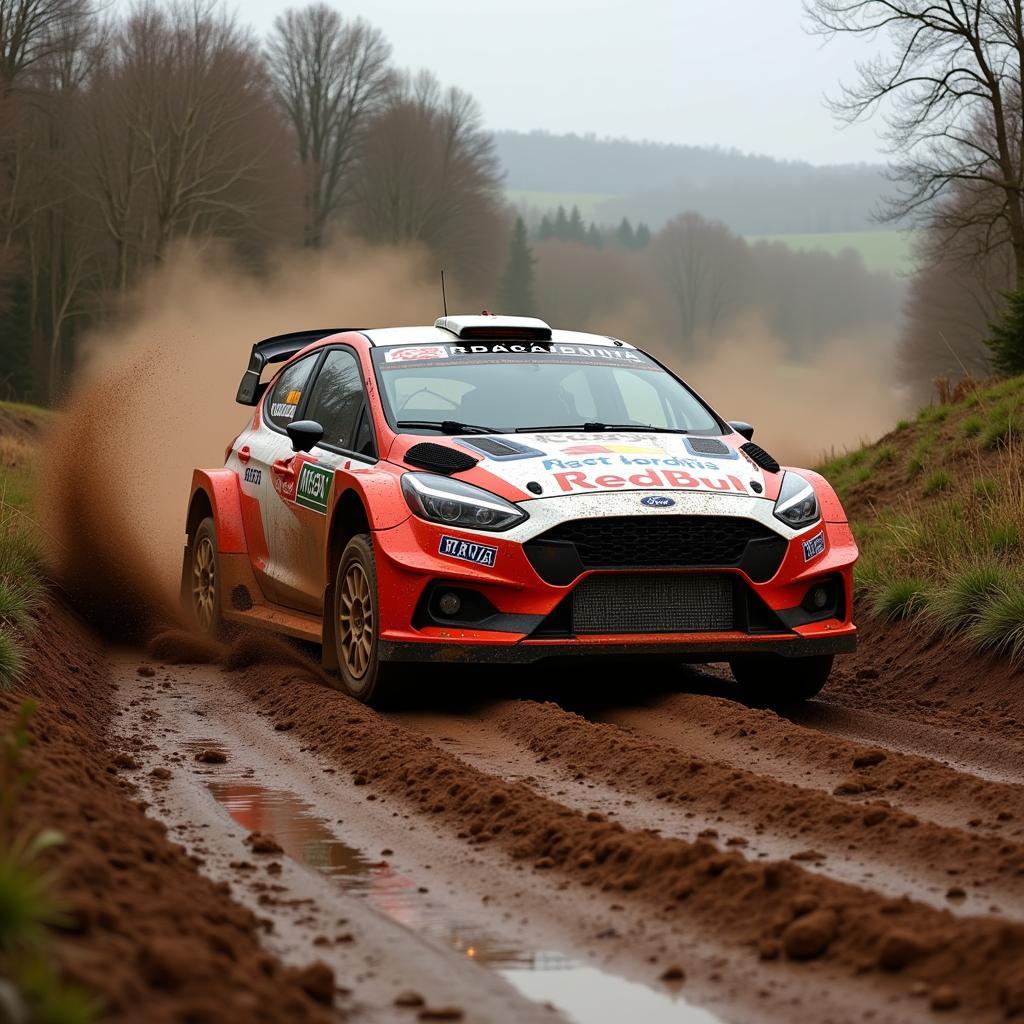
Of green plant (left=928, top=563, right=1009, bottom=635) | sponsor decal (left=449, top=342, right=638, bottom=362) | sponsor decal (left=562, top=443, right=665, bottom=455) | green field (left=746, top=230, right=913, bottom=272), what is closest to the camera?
sponsor decal (left=562, top=443, right=665, bottom=455)

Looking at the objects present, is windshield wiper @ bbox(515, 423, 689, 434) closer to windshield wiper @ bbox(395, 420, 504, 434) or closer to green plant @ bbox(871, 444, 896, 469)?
windshield wiper @ bbox(395, 420, 504, 434)

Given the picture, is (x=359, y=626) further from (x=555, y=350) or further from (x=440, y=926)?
(x=440, y=926)

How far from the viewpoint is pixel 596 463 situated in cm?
816

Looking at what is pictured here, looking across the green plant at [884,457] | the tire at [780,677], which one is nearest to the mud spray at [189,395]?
the tire at [780,677]

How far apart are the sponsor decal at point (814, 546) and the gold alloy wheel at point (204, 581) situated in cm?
408

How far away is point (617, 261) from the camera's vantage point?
130 metres

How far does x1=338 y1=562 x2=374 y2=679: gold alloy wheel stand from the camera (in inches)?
321

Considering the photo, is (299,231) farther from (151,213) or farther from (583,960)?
(583,960)

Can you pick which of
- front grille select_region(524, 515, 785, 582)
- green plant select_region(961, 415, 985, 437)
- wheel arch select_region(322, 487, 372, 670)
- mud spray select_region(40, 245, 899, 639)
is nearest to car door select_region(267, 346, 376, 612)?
wheel arch select_region(322, 487, 372, 670)

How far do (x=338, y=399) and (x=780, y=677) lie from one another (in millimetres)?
2905

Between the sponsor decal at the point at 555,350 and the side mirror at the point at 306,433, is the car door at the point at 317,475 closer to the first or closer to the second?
the side mirror at the point at 306,433

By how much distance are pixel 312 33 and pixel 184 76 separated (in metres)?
16.5

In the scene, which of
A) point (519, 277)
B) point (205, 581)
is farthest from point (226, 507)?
point (519, 277)

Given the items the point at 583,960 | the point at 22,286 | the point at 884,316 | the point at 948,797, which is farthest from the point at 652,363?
the point at 884,316
